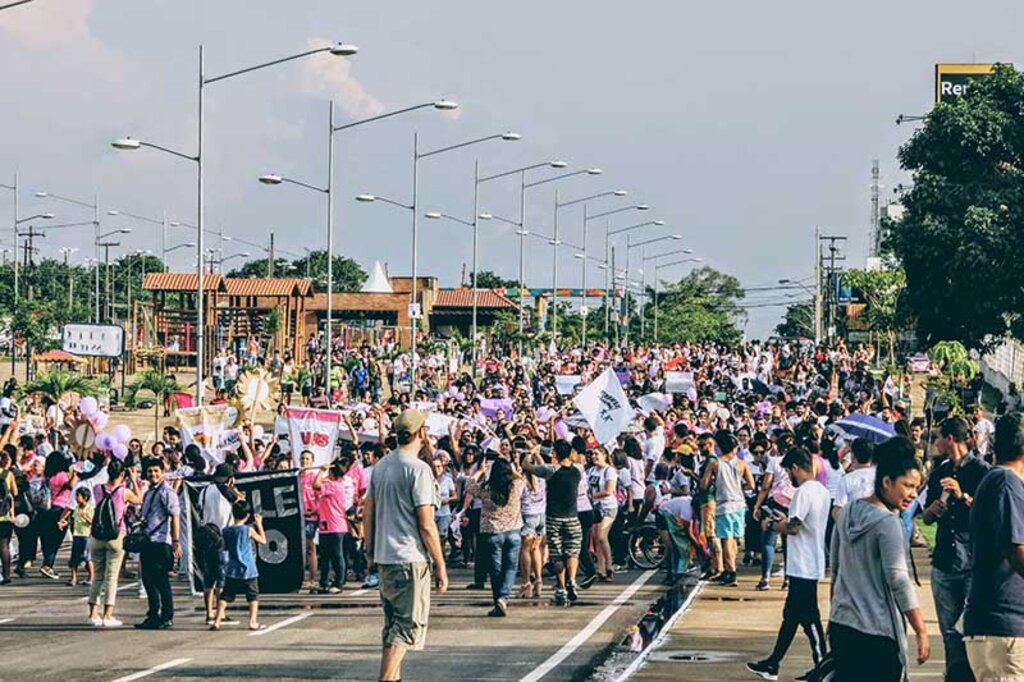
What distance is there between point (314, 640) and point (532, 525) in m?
3.65

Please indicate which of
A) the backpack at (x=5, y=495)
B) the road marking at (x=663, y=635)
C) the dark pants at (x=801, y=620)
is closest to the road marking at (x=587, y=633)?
the road marking at (x=663, y=635)

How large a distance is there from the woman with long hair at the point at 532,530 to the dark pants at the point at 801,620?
19.8ft

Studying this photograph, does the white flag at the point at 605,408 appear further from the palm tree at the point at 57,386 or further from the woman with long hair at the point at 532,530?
the palm tree at the point at 57,386

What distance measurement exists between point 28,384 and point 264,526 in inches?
1000

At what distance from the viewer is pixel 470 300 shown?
101500mm

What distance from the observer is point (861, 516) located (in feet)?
29.6

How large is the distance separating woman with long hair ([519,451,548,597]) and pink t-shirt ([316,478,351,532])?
82.1 inches

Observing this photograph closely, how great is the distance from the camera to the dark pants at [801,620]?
44.4ft

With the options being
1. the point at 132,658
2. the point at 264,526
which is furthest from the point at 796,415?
the point at 132,658

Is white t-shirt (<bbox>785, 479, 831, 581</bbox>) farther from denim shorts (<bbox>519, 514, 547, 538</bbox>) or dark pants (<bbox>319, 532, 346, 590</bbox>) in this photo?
dark pants (<bbox>319, 532, 346, 590</bbox>)

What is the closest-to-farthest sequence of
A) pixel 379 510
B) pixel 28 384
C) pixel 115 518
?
1. pixel 379 510
2. pixel 115 518
3. pixel 28 384

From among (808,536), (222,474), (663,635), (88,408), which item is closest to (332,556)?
(222,474)

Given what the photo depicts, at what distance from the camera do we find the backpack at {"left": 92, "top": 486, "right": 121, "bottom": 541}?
18.5 meters

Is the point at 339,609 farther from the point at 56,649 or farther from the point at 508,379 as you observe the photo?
the point at 508,379
